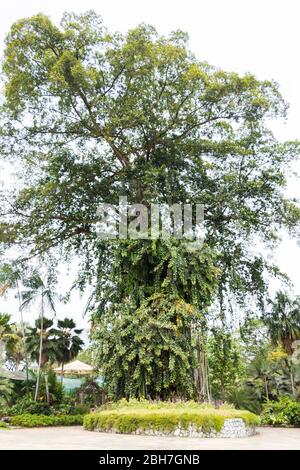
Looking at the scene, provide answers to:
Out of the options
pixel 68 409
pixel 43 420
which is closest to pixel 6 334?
pixel 68 409

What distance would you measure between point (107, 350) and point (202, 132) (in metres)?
6.98

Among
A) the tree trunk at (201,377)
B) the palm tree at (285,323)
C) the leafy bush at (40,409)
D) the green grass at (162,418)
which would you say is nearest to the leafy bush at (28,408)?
the leafy bush at (40,409)

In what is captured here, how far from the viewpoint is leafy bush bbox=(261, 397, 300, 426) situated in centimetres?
1383

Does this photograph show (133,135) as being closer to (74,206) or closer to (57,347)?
(74,206)

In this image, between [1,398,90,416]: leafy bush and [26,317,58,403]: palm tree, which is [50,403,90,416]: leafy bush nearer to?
[1,398,90,416]: leafy bush

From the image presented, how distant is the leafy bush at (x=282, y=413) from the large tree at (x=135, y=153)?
3326 mm

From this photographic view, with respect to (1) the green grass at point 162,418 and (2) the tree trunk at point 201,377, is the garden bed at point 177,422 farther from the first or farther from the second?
(2) the tree trunk at point 201,377

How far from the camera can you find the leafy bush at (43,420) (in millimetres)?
12414

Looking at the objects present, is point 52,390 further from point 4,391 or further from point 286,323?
point 286,323

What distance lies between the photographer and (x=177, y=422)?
8477 mm

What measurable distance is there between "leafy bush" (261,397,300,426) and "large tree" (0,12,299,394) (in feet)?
10.9

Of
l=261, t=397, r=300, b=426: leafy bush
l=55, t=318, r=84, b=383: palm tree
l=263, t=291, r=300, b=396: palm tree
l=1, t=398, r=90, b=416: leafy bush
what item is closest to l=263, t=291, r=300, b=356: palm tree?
l=263, t=291, r=300, b=396: palm tree

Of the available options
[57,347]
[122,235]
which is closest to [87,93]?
[122,235]

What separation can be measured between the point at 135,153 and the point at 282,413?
884 centimetres
